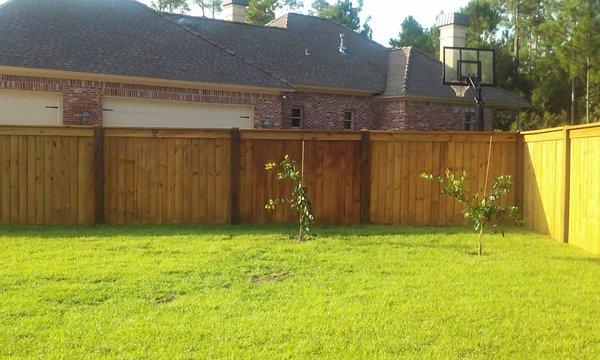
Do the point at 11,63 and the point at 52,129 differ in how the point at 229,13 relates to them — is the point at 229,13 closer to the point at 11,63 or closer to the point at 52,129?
the point at 11,63

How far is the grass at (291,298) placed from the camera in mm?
4492

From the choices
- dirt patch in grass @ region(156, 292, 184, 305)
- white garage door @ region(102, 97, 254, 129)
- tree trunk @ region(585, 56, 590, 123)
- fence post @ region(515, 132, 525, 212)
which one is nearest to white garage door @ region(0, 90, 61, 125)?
white garage door @ region(102, 97, 254, 129)

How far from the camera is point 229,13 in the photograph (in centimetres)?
2470

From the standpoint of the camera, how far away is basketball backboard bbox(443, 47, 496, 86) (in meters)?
20.9

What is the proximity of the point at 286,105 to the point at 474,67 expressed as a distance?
633 centimetres

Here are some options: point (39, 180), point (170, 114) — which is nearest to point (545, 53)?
point (170, 114)

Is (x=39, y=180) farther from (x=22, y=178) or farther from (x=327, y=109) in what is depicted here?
(x=327, y=109)

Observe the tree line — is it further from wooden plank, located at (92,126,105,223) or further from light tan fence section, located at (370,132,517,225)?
wooden plank, located at (92,126,105,223)

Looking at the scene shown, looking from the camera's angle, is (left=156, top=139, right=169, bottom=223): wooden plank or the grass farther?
(left=156, top=139, right=169, bottom=223): wooden plank

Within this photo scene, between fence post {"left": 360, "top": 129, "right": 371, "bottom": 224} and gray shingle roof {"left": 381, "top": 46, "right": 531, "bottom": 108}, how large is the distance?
11311 mm

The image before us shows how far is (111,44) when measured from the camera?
54.2 feet

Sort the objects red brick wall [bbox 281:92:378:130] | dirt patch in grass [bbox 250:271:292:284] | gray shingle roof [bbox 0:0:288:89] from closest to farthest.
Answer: dirt patch in grass [bbox 250:271:292:284] → gray shingle roof [bbox 0:0:288:89] → red brick wall [bbox 281:92:378:130]

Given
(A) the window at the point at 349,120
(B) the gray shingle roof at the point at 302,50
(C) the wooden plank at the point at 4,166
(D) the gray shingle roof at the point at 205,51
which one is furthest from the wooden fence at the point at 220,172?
(A) the window at the point at 349,120

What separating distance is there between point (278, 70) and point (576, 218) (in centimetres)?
1345
